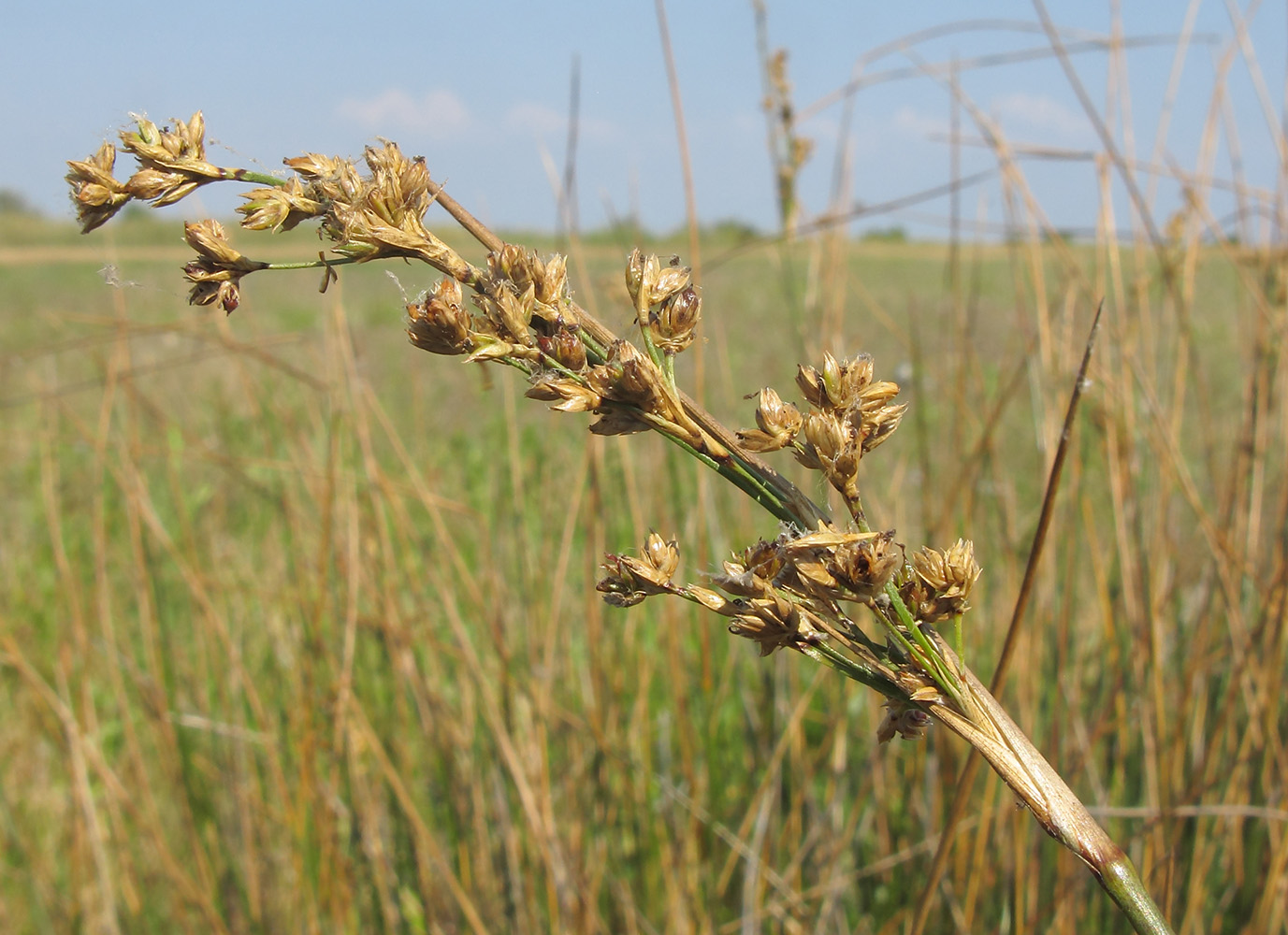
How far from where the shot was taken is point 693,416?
17.9 inches

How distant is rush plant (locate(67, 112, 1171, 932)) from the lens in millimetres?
416

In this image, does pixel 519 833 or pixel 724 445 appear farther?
pixel 519 833

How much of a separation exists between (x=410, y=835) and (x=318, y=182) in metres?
1.37

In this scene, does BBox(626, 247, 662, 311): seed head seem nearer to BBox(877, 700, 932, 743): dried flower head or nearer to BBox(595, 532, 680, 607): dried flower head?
BBox(595, 532, 680, 607): dried flower head

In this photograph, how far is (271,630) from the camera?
6.55 ft

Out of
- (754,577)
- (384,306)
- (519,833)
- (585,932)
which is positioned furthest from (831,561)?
(384,306)

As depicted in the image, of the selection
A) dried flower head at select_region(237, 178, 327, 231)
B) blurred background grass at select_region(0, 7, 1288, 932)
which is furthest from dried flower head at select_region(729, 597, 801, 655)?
blurred background grass at select_region(0, 7, 1288, 932)

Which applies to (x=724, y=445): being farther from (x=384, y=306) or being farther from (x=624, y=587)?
(x=384, y=306)

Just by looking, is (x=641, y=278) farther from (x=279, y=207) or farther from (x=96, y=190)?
(x=96, y=190)

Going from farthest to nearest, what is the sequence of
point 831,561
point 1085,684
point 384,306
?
point 384,306 → point 1085,684 → point 831,561

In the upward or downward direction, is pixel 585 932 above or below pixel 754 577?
below

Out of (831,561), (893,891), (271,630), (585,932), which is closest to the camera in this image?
(831,561)

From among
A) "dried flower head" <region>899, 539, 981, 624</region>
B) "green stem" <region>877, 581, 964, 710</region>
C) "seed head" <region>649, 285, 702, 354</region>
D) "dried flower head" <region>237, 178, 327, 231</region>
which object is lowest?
"green stem" <region>877, 581, 964, 710</region>

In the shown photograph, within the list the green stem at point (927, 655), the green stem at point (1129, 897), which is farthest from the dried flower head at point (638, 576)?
the green stem at point (1129, 897)
